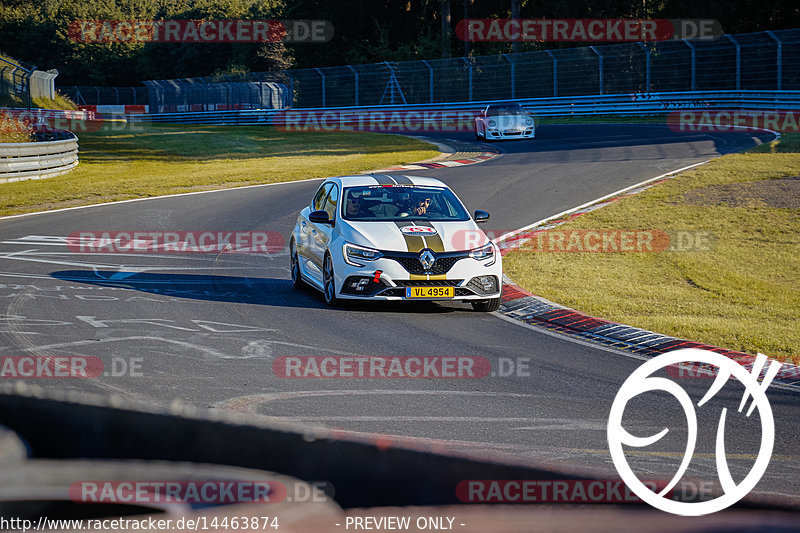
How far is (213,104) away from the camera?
213 ft

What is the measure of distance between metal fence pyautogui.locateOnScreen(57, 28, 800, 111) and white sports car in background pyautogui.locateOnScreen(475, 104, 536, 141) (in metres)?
10.4

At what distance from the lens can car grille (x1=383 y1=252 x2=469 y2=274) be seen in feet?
37.7

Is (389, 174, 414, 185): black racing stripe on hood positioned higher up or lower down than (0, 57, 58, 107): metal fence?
lower down

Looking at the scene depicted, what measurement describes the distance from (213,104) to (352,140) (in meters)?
26.7

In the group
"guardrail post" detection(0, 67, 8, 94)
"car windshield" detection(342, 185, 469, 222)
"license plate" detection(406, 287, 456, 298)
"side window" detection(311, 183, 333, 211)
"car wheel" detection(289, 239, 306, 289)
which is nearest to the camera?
"license plate" detection(406, 287, 456, 298)

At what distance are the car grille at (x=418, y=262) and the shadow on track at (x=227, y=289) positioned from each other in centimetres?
65

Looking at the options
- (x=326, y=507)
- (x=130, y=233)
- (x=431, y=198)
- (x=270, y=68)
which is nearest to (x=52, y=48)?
(x=270, y=68)
